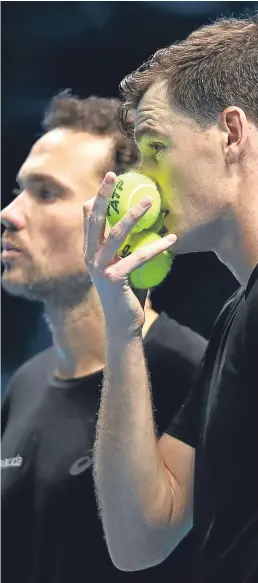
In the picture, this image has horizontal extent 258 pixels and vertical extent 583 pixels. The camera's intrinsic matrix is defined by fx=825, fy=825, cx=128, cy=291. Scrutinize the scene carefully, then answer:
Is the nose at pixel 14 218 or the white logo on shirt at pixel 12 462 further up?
the nose at pixel 14 218

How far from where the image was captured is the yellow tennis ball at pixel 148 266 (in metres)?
1.16

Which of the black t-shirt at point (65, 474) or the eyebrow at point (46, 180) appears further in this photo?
the eyebrow at point (46, 180)

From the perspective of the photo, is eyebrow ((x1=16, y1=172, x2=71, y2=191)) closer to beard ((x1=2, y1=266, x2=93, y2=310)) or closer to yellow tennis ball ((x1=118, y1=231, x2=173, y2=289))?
beard ((x1=2, y1=266, x2=93, y2=310))

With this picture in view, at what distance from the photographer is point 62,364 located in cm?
169

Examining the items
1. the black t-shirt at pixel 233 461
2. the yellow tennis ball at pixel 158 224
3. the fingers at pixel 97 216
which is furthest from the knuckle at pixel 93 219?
the black t-shirt at pixel 233 461

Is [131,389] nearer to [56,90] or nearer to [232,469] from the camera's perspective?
[232,469]

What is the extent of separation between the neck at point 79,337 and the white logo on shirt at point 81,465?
187 millimetres

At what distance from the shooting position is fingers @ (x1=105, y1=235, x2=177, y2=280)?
1052 millimetres

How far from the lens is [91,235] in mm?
1072

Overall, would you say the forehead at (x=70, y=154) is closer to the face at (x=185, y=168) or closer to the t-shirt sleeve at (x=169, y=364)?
the t-shirt sleeve at (x=169, y=364)

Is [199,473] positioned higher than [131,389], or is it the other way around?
[131,389]

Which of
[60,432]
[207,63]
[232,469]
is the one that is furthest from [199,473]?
[207,63]

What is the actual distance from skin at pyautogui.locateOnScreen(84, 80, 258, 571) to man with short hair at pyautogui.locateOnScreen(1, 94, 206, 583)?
1.01ft

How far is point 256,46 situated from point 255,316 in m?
0.41
